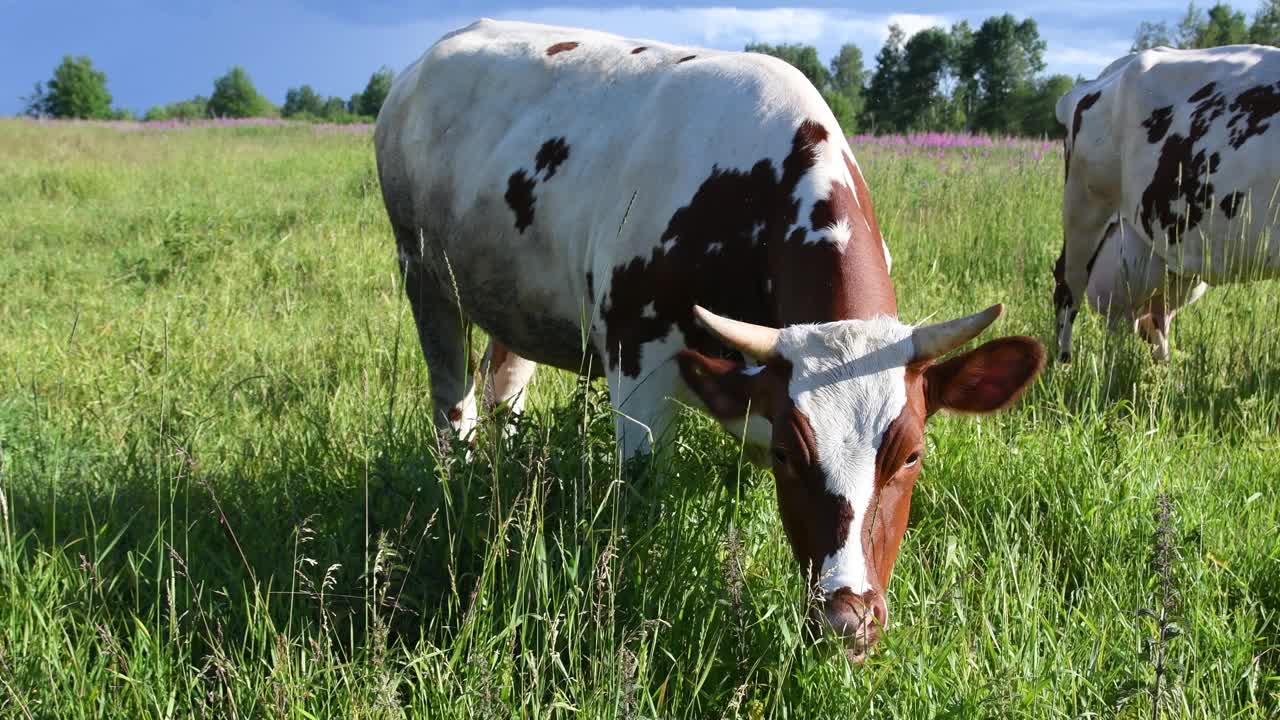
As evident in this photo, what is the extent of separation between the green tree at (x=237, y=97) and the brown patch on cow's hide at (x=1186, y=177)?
109 metres

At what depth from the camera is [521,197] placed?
380 cm

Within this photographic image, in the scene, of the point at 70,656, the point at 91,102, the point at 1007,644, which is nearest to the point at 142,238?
the point at 70,656

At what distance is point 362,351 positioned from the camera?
212 inches

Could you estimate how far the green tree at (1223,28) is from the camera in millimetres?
59438

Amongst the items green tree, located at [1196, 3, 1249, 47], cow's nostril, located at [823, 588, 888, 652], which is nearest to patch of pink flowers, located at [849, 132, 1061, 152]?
cow's nostril, located at [823, 588, 888, 652]

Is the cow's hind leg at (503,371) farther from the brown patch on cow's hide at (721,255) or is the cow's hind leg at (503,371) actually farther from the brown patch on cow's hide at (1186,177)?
the brown patch on cow's hide at (1186,177)

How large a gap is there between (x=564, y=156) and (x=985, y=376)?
182 centimetres

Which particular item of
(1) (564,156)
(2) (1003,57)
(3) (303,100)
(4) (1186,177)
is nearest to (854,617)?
(1) (564,156)

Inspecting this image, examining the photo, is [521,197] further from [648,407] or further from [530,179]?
[648,407]

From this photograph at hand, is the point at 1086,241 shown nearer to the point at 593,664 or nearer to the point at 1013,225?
the point at 1013,225

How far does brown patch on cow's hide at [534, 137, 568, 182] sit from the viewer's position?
369 centimetres

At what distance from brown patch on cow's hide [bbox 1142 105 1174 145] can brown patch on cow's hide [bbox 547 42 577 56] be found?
3886mm

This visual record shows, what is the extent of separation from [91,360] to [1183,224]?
630cm

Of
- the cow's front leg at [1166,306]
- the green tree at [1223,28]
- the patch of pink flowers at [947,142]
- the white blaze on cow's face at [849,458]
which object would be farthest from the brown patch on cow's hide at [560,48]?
the green tree at [1223,28]
